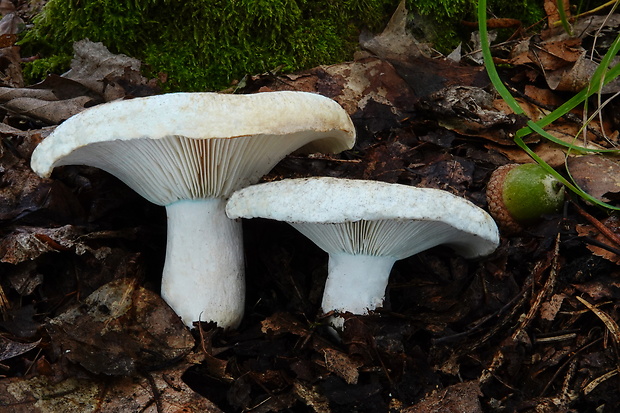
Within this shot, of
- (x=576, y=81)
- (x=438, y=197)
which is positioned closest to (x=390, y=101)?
(x=576, y=81)

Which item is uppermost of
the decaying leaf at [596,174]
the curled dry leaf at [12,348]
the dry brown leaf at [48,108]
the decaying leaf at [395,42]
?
the decaying leaf at [395,42]

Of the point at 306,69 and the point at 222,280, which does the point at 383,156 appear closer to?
the point at 306,69

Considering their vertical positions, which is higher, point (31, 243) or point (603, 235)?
point (31, 243)

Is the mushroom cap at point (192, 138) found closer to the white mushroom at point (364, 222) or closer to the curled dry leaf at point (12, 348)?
A: the white mushroom at point (364, 222)

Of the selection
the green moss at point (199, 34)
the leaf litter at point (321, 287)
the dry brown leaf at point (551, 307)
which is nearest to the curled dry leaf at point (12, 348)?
the leaf litter at point (321, 287)

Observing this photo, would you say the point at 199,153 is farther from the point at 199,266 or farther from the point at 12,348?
the point at 12,348

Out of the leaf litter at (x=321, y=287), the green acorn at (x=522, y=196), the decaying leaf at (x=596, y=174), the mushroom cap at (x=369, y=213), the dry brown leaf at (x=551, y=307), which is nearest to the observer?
the mushroom cap at (x=369, y=213)

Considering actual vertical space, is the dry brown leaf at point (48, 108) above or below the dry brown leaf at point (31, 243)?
above

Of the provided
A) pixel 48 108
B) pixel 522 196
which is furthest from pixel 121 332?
pixel 522 196

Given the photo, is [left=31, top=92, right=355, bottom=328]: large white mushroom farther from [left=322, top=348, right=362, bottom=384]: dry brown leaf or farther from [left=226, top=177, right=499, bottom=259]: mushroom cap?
[left=322, top=348, right=362, bottom=384]: dry brown leaf

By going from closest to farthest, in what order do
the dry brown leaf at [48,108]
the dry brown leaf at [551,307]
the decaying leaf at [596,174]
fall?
the dry brown leaf at [551,307]
the decaying leaf at [596,174]
the dry brown leaf at [48,108]
